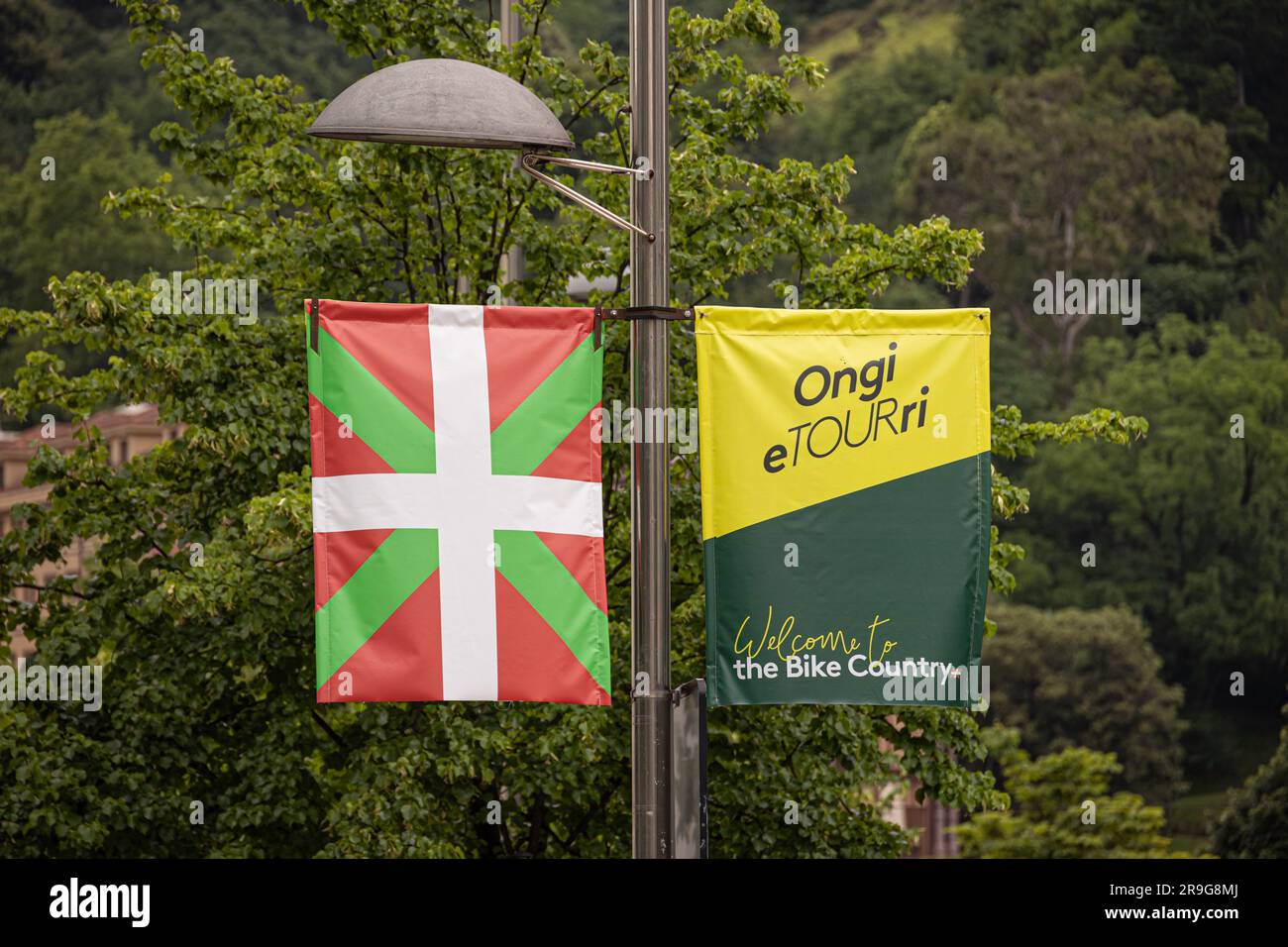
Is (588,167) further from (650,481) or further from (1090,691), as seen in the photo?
(1090,691)

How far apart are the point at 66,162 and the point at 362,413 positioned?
103918 millimetres

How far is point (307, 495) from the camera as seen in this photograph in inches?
530

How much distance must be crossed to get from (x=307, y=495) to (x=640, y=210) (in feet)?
19.6

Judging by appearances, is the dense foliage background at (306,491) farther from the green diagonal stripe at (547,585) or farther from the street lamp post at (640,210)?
the street lamp post at (640,210)

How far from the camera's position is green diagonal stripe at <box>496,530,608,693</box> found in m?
8.20

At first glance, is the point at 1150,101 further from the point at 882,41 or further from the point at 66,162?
the point at 66,162

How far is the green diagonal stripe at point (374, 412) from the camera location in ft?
26.8

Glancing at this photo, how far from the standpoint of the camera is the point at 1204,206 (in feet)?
344

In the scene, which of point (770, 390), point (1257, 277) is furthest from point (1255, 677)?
point (770, 390)

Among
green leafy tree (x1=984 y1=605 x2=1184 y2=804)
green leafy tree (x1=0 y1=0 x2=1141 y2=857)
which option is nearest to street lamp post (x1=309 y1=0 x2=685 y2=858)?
green leafy tree (x1=0 y1=0 x2=1141 y2=857)

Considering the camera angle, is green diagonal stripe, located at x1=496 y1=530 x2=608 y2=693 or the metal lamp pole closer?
the metal lamp pole

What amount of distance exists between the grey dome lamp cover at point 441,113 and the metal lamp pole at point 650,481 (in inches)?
4.1

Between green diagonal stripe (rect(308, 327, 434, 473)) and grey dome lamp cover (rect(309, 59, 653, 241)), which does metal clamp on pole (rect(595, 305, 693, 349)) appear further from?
green diagonal stripe (rect(308, 327, 434, 473))

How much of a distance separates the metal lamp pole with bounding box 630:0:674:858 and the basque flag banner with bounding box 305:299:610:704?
307mm
